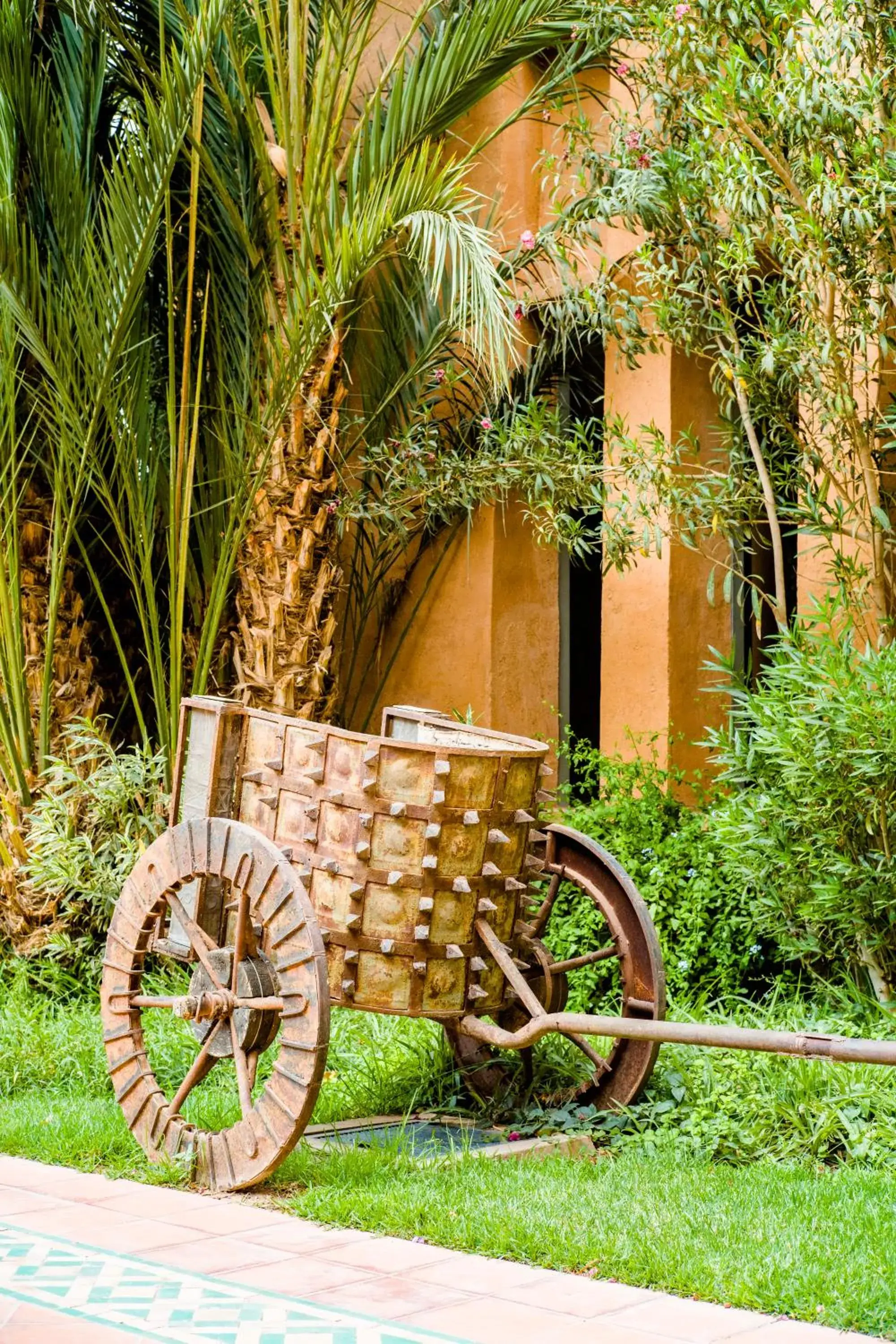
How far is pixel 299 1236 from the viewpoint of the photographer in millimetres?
4047

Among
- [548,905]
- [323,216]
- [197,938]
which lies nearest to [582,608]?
[323,216]

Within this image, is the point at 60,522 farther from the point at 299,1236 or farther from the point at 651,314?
the point at 299,1236

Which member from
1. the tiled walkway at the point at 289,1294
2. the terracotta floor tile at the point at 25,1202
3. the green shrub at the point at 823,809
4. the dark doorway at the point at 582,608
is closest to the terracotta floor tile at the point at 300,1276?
the tiled walkway at the point at 289,1294

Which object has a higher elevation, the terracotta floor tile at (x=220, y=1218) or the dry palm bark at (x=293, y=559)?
the dry palm bark at (x=293, y=559)

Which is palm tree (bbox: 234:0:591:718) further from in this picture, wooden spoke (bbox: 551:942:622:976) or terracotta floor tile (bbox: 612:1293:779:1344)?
terracotta floor tile (bbox: 612:1293:779:1344)

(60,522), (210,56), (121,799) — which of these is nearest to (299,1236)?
→ (121,799)

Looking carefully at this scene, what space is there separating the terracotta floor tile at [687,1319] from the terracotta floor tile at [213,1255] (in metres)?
0.94

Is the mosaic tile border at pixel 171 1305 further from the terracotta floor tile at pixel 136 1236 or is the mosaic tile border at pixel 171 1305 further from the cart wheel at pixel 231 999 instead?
the cart wheel at pixel 231 999

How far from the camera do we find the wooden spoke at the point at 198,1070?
477 centimetres

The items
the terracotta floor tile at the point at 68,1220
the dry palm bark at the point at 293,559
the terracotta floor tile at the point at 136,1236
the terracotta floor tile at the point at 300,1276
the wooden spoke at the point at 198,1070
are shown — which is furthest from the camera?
the dry palm bark at the point at 293,559

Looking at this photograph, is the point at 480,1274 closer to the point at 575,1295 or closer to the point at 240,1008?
the point at 575,1295

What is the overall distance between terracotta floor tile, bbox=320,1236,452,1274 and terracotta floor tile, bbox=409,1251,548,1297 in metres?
0.04

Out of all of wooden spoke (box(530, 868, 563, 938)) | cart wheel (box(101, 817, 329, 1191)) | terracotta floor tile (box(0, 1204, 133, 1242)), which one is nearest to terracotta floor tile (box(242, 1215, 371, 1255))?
cart wheel (box(101, 817, 329, 1191))

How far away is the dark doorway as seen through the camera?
9.13m
